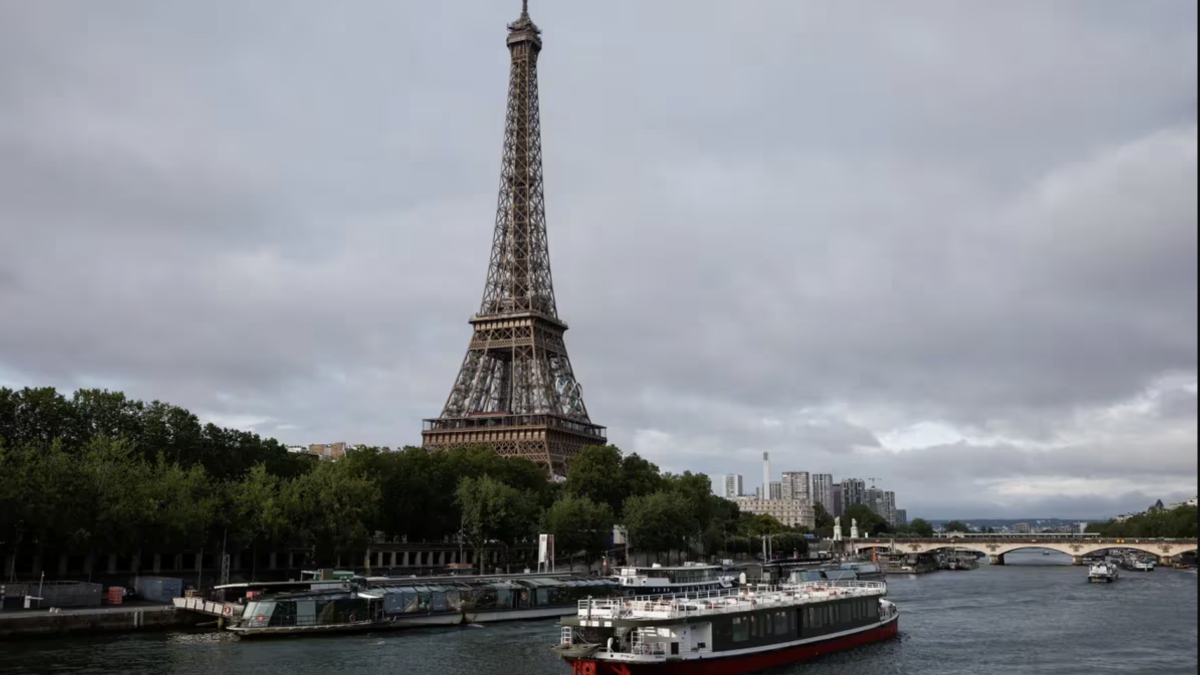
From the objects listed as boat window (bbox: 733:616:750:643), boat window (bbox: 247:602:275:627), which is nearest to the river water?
boat window (bbox: 247:602:275:627)

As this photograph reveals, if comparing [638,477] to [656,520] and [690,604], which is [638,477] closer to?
[656,520]

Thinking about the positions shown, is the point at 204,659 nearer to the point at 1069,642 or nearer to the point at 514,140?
the point at 1069,642

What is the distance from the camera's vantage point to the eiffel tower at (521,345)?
123 meters

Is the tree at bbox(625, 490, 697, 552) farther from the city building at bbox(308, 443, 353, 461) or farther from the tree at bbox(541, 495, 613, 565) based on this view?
the city building at bbox(308, 443, 353, 461)

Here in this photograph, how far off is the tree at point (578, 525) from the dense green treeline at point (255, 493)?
0.16 metres

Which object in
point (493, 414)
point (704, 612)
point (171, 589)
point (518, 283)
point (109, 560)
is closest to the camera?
point (704, 612)

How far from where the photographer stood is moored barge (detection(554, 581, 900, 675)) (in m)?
40.0

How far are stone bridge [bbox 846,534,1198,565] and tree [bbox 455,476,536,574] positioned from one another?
10653cm

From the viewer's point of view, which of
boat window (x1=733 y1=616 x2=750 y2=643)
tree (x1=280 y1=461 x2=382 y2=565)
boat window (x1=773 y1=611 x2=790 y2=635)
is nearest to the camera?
boat window (x1=733 y1=616 x2=750 y2=643)

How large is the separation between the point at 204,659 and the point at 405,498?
47.8 m

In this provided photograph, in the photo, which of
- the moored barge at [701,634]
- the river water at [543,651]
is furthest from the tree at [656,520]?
the moored barge at [701,634]

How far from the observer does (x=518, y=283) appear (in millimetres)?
134750

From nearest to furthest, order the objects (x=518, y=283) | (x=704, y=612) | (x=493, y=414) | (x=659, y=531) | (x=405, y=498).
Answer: (x=704, y=612), (x=405, y=498), (x=659, y=531), (x=493, y=414), (x=518, y=283)

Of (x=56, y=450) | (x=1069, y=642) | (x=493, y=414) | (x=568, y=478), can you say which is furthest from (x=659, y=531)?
(x=56, y=450)
